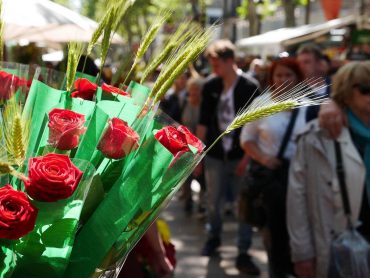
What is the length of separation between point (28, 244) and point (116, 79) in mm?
805

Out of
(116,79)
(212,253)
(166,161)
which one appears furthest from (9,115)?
(212,253)

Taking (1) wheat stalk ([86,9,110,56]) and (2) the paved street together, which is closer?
(1) wheat stalk ([86,9,110,56])

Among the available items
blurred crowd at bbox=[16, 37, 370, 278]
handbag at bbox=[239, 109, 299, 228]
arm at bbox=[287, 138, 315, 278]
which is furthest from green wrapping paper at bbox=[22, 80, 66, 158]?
handbag at bbox=[239, 109, 299, 228]

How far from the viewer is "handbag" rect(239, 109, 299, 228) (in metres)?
4.94

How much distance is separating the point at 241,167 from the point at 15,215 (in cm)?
555

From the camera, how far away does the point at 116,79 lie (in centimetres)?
246

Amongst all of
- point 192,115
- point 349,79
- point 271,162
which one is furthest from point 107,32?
point 192,115

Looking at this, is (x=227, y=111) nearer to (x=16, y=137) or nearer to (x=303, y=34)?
(x=16, y=137)

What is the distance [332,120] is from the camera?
164 inches

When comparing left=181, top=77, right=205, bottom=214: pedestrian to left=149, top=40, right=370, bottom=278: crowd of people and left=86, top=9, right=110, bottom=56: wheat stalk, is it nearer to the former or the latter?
left=149, top=40, right=370, bottom=278: crowd of people

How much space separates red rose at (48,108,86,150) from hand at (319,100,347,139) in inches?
97.2

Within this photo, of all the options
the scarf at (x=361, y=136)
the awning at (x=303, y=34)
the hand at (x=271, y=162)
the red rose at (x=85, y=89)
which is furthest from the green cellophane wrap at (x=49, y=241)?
the awning at (x=303, y=34)

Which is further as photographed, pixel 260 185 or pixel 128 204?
pixel 260 185

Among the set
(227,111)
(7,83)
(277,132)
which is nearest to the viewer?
(7,83)
